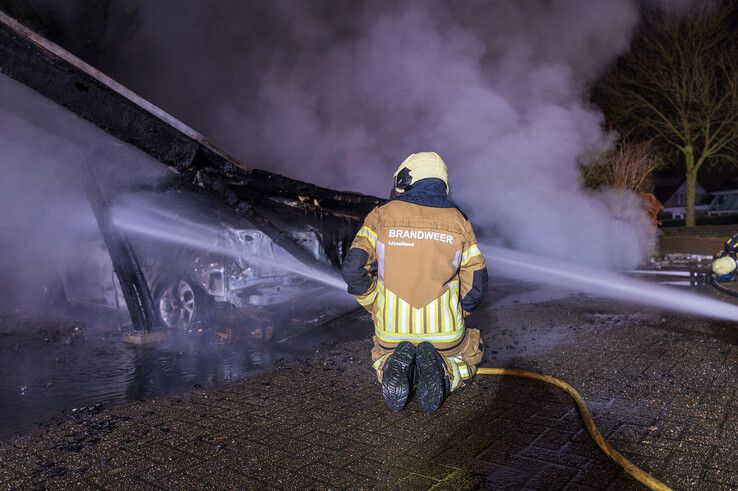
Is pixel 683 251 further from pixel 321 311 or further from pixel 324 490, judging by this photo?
pixel 324 490

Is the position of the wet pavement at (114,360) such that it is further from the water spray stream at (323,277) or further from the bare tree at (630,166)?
the bare tree at (630,166)

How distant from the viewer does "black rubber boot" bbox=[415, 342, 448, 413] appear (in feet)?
11.5

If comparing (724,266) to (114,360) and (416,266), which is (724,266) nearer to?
(416,266)

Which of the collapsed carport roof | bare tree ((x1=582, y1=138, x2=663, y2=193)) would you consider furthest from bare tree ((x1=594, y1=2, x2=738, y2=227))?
the collapsed carport roof

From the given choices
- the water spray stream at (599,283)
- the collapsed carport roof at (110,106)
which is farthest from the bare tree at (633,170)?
the collapsed carport roof at (110,106)

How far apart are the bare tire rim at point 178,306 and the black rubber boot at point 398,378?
153 inches

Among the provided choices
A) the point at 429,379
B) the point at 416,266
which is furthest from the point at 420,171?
the point at 429,379

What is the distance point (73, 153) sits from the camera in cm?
633

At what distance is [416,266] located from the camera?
3.73 m

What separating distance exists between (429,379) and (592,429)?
98 centimetres

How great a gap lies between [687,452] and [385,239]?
2.10m

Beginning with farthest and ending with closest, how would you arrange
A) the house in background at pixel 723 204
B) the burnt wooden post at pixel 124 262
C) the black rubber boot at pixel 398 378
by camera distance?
1. the house in background at pixel 723 204
2. the burnt wooden post at pixel 124 262
3. the black rubber boot at pixel 398 378

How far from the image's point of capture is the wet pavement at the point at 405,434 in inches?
108

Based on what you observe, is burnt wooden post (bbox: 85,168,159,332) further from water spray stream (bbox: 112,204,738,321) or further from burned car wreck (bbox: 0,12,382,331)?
water spray stream (bbox: 112,204,738,321)
